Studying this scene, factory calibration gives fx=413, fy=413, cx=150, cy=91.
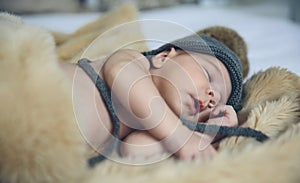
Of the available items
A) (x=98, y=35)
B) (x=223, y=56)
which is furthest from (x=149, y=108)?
(x=98, y=35)

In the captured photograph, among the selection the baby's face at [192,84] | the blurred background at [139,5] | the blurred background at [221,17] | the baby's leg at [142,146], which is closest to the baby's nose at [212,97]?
the baby's face at [192,84]

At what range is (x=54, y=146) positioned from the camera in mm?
470

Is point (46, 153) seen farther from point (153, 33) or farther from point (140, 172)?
point (153, 33)

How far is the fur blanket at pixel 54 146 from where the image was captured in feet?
1.52

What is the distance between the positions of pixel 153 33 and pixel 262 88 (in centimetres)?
26

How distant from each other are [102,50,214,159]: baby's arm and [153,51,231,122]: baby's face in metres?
0.03

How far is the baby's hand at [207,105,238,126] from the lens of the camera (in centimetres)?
64

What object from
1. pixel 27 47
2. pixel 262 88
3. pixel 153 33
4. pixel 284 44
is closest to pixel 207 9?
pixel 284 44

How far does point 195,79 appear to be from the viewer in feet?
2.11

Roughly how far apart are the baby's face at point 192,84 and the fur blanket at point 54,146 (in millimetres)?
124

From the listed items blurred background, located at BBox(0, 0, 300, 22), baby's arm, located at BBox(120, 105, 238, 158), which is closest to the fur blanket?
baby's arm, located at BBox(120, 105, 238, 158)

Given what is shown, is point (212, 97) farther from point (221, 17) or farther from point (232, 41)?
point (221, 17)

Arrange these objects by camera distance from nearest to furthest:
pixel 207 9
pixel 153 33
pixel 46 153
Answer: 1. pixel 46 153
2. pixel 153 33
3. pixel 207 9

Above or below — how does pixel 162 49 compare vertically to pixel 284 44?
above
